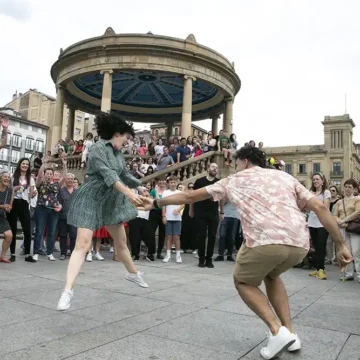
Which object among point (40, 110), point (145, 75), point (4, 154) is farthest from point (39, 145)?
point (145, 75)

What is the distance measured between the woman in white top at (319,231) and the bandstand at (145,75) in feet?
41.3

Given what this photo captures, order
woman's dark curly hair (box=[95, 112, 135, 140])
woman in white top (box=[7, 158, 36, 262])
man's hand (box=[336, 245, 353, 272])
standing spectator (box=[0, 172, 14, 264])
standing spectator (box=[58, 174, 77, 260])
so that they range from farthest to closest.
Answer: standing spectator (box=[58, 174, 77, 260]) → woman in white top (box=[7, 158, 36, 262]) → standing spectator (box=[0, 172, 14, 264]) → woman's dark curly hair (box=[95, 112, 135, 140]) → man's hand (box=[336, 245, 353, 272])

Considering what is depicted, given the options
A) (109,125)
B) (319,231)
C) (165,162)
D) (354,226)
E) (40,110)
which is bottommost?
(319,231)

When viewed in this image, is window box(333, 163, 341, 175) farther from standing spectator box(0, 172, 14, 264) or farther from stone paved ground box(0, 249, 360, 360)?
standing spectator box(0, 172, 14, 264)

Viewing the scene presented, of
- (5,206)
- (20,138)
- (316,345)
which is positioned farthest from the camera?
(20,138)

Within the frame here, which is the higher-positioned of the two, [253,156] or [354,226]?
[253,156]

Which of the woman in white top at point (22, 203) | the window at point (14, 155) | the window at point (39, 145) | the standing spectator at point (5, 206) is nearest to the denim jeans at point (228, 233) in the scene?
the woman in white top at point (22, 203)

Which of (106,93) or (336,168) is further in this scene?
(336,168)

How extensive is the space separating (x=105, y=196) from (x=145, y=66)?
1639 cm

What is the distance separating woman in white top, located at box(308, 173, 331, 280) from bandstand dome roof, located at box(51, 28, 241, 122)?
1366 cm

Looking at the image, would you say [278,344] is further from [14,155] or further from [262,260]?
[14,155]

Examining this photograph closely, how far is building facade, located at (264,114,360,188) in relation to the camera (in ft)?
249

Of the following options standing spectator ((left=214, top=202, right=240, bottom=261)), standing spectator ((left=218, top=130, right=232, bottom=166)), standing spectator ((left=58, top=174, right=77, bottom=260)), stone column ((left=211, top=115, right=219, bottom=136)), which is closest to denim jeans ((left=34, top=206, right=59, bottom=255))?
standing spectator ((left=58, top=174, right=77, bottom=260))

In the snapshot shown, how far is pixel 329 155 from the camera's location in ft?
252
